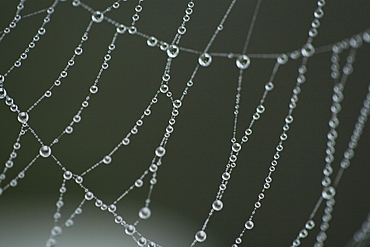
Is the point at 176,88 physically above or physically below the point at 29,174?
above

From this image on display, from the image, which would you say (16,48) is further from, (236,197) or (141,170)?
(236,197)

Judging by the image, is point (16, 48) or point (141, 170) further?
point (141, 170)

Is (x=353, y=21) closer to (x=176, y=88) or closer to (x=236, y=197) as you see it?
(x=176, y=88)

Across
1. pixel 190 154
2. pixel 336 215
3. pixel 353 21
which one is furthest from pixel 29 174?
pixel 353 21

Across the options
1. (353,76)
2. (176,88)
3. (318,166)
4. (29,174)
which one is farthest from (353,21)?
(29,174)

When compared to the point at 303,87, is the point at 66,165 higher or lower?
lower

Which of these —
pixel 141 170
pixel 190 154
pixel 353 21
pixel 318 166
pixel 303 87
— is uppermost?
pixel 353 21

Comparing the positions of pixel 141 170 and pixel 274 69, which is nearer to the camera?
pixel 274 69
